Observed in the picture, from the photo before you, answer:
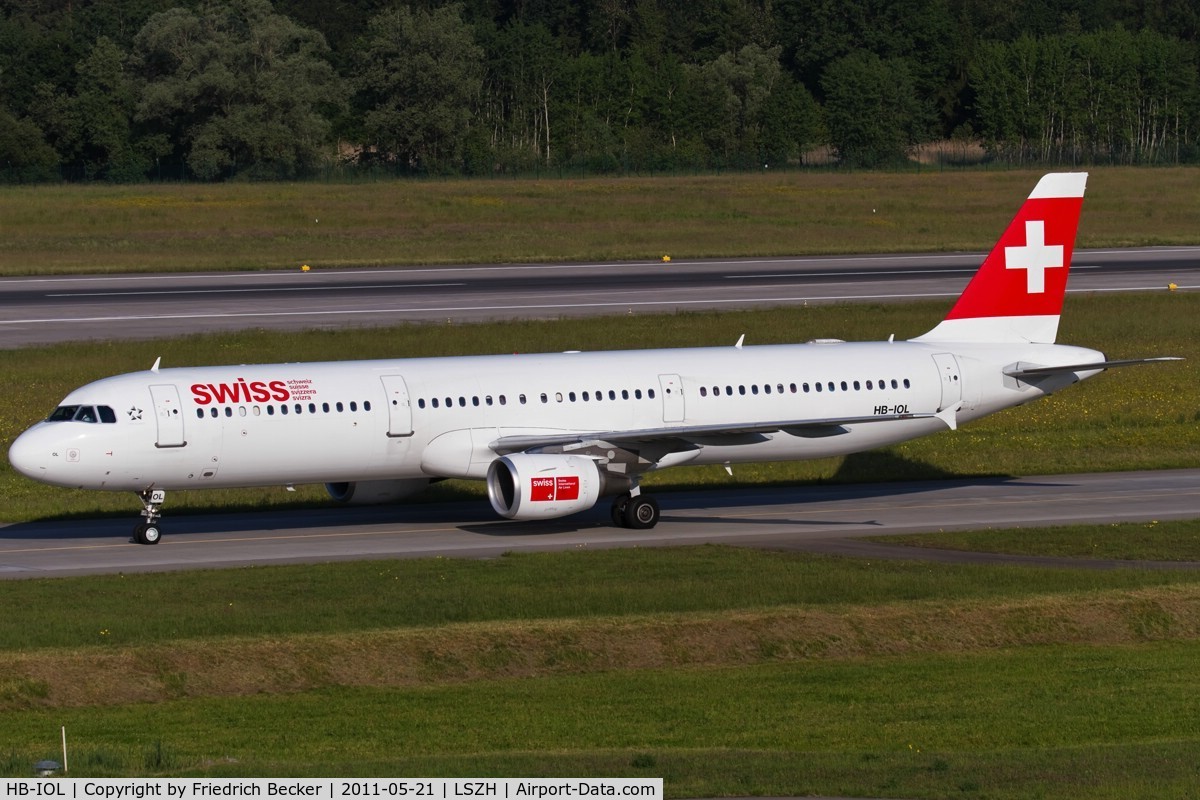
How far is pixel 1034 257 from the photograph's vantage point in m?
44.4

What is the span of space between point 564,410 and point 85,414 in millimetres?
10554

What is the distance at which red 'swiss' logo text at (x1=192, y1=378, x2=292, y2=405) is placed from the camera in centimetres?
3700

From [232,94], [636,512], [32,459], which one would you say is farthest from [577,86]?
[32,459]

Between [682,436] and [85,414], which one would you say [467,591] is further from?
[85,414]

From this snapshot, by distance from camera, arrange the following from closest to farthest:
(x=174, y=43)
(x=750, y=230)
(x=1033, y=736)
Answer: (x=1033, y=736)
(x=750, y=230)
(x=174, y=43)

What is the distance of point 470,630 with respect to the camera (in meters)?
28.2

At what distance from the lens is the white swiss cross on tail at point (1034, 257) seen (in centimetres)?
4428

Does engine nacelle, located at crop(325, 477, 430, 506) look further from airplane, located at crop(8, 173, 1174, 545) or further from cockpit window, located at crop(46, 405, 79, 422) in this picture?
cockpit window, located at crop(46, 405, 79, 422)

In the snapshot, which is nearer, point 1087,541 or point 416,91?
point 1087,541

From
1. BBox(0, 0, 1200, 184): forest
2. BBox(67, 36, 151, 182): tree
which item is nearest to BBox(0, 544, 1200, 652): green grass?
BBox(0, 0, 1200, 184): forest

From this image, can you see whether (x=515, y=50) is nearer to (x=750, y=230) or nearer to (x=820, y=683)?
(x=750, y=230)

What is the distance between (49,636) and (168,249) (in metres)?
72.8

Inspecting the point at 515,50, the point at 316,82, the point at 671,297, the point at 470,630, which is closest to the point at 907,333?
the point at 671,297

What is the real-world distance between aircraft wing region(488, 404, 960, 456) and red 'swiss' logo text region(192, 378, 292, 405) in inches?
193
